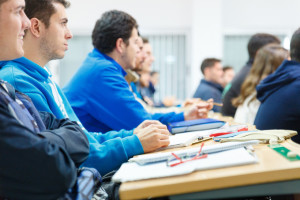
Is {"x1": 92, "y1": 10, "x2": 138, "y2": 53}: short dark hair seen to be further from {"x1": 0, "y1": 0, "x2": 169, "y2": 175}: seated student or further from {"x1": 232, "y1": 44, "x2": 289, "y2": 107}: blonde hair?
{"x1": 232, "y1": 44, "x2": 289, "y2": 107}: blonde hair

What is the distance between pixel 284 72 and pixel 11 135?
5.00 ft

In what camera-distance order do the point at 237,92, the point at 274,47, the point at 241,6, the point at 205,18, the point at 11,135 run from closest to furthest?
the point at 11,135 → the point at 274,47 → the point at 237,92 → the point at 205,18 → the point at 241,6

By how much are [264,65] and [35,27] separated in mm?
1797

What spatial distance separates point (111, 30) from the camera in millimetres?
2188

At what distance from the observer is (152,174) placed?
0.86 m

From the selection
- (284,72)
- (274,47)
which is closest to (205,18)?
(274,47)

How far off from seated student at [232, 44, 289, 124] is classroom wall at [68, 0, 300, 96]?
4058 millimetres

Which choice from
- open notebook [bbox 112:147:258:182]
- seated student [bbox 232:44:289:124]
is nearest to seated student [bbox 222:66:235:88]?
seated student [bbox 232:44:289:124]

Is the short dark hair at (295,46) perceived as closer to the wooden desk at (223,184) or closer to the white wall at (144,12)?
the wooden desk at (223,184)

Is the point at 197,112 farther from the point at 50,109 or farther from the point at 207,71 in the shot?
the point at 207,71

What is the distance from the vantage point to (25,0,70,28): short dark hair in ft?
4.91

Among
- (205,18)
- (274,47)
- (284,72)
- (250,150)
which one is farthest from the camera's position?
(205,18)

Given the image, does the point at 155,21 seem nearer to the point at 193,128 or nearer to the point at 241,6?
the point at 241,6

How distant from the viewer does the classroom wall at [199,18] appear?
669 centimetres
